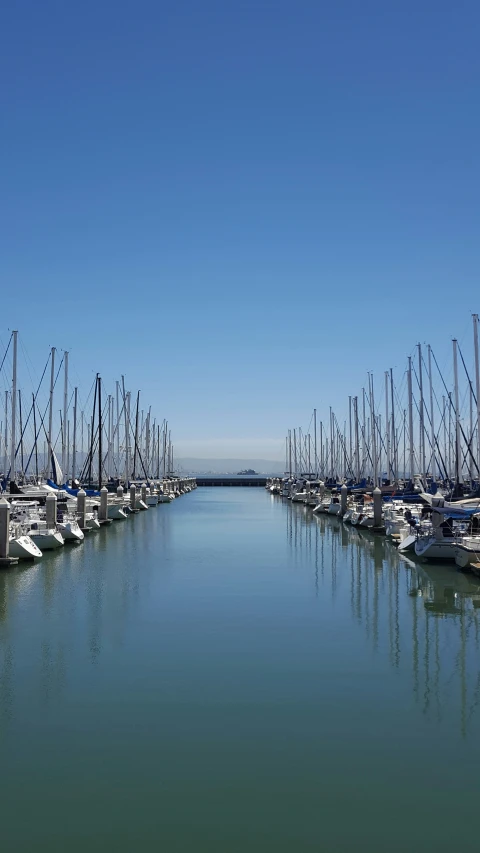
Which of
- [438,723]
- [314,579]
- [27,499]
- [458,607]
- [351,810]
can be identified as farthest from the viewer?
[27,499]

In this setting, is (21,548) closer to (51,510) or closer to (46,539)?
(46,539)

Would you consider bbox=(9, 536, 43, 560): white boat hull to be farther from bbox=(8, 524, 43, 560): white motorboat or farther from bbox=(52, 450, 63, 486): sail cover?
Answer: bbox=(52, 450, 63, 486): sail cover

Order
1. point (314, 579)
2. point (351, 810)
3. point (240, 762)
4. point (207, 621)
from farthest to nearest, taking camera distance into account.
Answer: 1. point (314, 579)
2. point (207, 621)
3. point (240, 762)
4. point (351, 810)

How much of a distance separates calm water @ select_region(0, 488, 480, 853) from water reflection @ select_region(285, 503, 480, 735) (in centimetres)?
11

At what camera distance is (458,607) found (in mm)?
27109

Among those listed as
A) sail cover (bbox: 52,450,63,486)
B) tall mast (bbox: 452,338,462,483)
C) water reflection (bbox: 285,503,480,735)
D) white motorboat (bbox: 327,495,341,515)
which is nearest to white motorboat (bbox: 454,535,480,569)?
water reflection (bbox: 285,503,480,735)

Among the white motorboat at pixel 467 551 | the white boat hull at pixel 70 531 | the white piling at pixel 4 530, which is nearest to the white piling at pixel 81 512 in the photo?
the white boat hull at pixel 70 531

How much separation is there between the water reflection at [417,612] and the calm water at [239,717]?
11cm

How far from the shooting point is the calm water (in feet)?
35.9

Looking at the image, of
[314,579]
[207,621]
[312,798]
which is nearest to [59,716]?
[312,798]

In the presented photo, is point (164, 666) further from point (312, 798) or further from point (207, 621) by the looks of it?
point (312, 798)

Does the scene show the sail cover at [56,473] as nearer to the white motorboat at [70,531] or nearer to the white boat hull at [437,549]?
the white motorboat at [70,531]

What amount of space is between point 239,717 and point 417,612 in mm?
12881

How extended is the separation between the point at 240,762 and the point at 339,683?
5.38m
